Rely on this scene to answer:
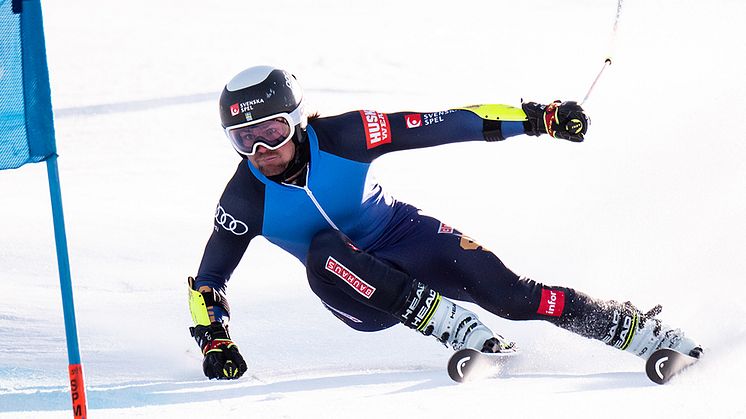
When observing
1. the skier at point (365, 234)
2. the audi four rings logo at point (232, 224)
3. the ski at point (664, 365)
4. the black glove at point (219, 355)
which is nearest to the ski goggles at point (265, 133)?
the skier at point (365, 234)

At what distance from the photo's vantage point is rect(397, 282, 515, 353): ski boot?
4.29m

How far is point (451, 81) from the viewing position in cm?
1370

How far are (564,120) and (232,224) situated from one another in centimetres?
146

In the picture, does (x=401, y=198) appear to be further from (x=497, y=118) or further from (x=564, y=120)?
(x=564, y=120)

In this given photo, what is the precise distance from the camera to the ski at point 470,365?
13.7 feet

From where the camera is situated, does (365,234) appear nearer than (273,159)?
No

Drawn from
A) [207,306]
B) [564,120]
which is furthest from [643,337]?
[207,306]

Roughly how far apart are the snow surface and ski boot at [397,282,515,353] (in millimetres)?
193

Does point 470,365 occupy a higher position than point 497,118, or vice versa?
point 497,118

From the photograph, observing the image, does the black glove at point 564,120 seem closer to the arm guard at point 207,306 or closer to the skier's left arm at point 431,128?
the skier's left arm at point 431,128

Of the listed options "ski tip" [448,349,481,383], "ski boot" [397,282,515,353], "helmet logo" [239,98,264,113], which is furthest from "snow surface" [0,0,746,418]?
"helmet logo" [239,98,264,113]

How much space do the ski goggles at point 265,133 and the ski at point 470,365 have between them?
3.71ft

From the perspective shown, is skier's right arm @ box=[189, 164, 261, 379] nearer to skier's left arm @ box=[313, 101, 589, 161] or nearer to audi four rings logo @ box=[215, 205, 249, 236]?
audi four rings logo @ box=[215, 205, 249, 236]

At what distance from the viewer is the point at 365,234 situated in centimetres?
479
